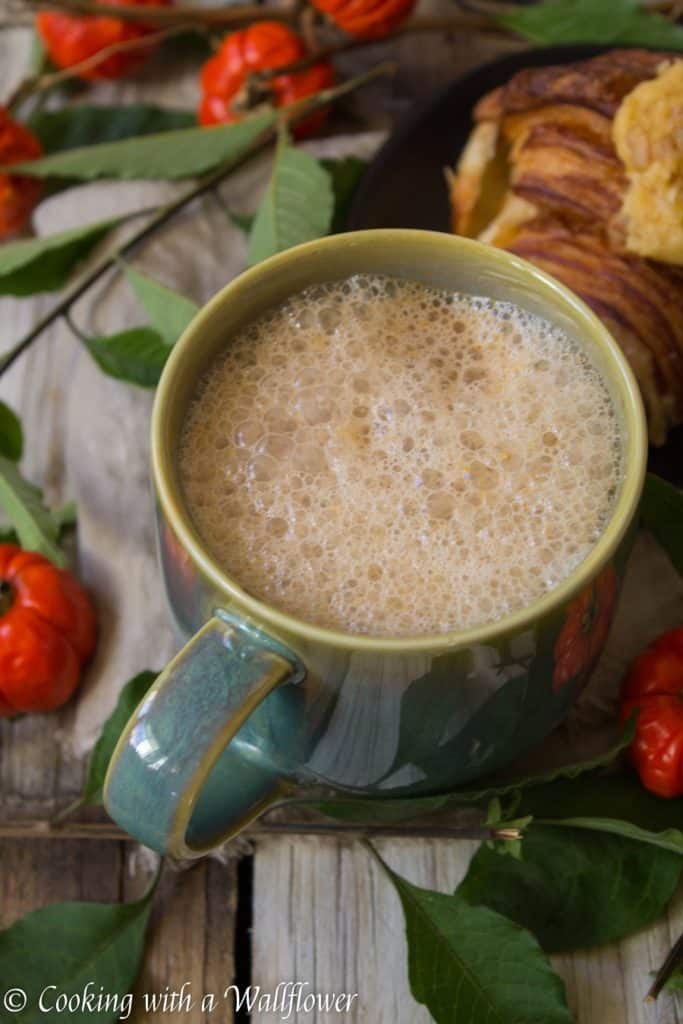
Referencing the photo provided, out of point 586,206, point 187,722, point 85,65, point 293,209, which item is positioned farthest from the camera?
point 85,65

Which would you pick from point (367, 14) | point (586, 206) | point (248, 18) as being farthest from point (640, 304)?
point (248, 18)

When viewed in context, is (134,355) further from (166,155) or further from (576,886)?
(576,886)

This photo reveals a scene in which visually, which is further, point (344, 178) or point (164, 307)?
point (344, 178)

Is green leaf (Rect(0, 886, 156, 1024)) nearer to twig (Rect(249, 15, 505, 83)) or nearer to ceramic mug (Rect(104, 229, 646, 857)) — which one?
ceramic mug (Rect(104, 229, 646, 857))

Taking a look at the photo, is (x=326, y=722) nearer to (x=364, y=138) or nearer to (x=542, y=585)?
(x=542, y=585)

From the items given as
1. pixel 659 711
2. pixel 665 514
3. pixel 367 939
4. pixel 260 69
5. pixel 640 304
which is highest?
pixel 260 69

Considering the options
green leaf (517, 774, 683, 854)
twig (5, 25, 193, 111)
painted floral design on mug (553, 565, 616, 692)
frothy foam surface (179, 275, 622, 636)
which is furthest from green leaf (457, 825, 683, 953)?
twig (5, 25, 193, 111)
